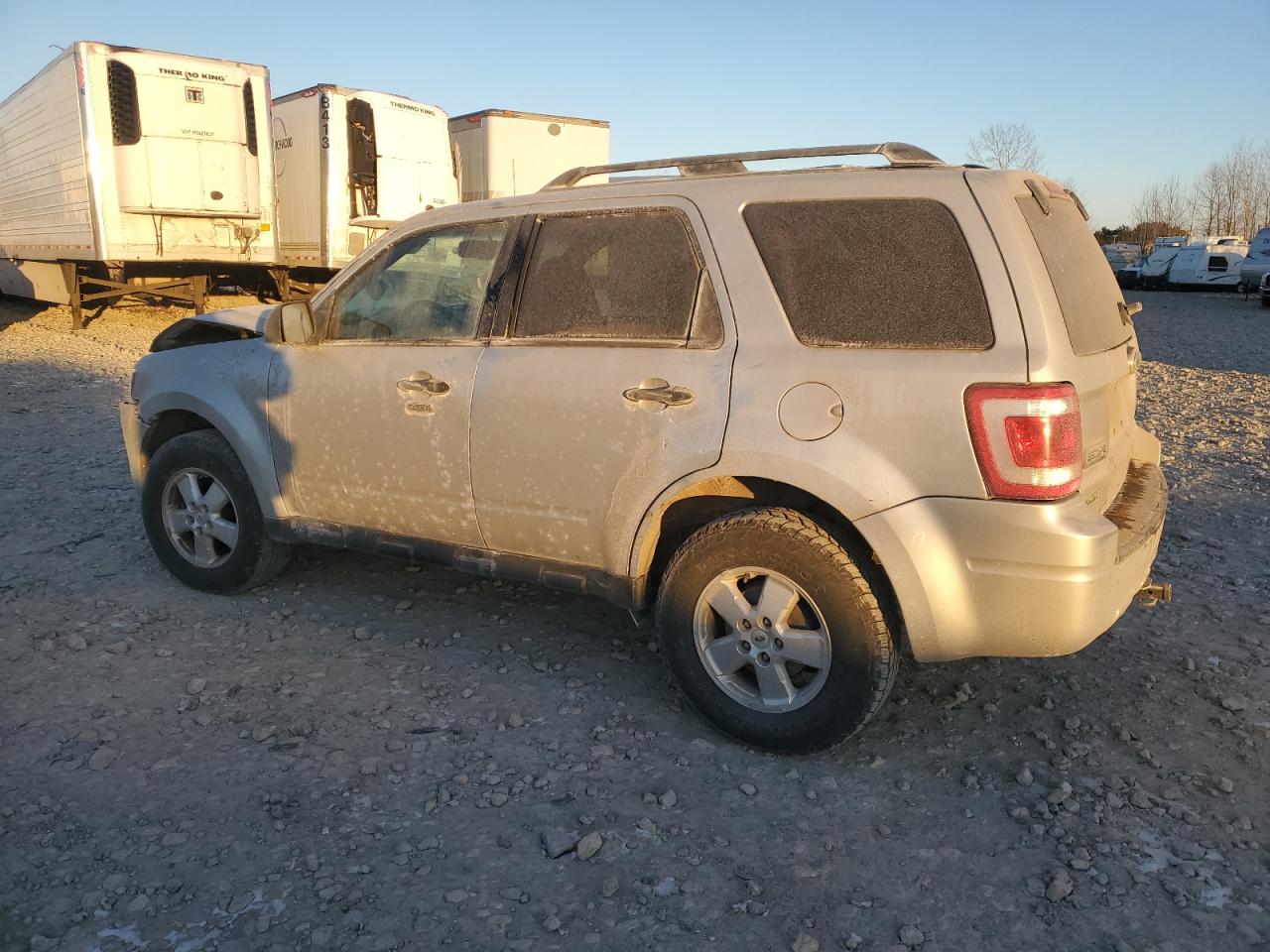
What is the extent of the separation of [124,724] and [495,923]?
1.77 meters

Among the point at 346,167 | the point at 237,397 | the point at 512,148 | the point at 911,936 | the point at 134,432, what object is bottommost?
the point at 911,936

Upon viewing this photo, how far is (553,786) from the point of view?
3.22m

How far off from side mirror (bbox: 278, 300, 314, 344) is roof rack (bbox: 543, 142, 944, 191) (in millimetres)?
1310

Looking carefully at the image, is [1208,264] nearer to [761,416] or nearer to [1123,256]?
[1123,256]

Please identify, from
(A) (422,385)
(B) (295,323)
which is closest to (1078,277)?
(A) (422,385)

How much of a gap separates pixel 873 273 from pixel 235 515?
3153 millimetres

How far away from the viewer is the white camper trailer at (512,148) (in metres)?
17.2

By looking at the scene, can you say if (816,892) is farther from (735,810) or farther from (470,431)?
(470,431)

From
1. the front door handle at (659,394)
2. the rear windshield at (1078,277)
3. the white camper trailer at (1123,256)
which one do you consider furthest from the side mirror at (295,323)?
the white camper trailer at (1123,256)

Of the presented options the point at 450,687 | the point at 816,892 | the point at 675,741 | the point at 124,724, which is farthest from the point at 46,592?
the point at 816,892

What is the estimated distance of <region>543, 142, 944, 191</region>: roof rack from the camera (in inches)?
129

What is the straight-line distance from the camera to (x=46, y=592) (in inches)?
189

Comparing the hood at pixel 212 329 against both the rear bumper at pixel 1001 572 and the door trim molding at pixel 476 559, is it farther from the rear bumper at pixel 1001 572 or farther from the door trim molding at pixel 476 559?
the rear bumper at pixel 1001 572

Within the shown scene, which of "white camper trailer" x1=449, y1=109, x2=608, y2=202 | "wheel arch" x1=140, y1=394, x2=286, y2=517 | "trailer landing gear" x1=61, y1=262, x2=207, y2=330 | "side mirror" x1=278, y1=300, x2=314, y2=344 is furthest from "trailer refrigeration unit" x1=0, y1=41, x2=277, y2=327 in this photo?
"side mirror" x1=278, y1=300, x2=314, y2=344
